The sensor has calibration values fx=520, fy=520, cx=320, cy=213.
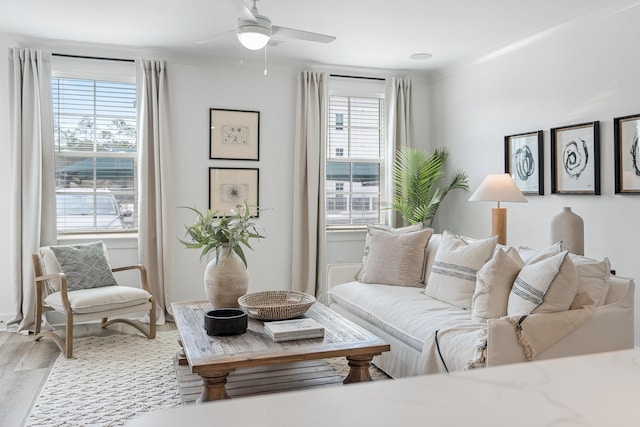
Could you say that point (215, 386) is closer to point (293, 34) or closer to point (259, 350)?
point (259, 350)

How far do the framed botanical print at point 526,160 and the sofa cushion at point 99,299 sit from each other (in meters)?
3.32

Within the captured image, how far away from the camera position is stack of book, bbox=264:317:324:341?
8.48 feet

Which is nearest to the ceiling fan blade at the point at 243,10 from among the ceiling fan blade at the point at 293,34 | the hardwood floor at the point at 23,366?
the ceiling fan blade at the point at 293,34

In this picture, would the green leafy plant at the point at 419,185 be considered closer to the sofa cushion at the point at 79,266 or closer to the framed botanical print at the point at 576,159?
the framed botanical print at the point at 576,159

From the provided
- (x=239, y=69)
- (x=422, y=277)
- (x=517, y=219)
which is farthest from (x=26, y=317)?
(x=517, y=219)

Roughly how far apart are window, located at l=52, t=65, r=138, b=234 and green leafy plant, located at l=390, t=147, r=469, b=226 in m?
2.73

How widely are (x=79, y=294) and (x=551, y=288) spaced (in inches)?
127

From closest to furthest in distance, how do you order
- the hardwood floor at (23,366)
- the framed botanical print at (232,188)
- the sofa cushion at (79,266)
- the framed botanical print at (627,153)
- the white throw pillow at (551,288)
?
the white throw pillow at (551,288) < the hardwood floor at (23,366) < the framed botanical print at (627,153) < the sofa cushion at (79,266) < the framed botanical print at (232,188)

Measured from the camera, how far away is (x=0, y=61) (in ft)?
14.8

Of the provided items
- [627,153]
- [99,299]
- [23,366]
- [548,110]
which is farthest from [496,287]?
[23,366]

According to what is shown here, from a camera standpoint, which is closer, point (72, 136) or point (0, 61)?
point (0, 61)

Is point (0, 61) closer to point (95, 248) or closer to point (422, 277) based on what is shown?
point (95, 248)

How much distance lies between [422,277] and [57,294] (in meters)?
2.78

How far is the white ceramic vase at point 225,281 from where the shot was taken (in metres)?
3.15
